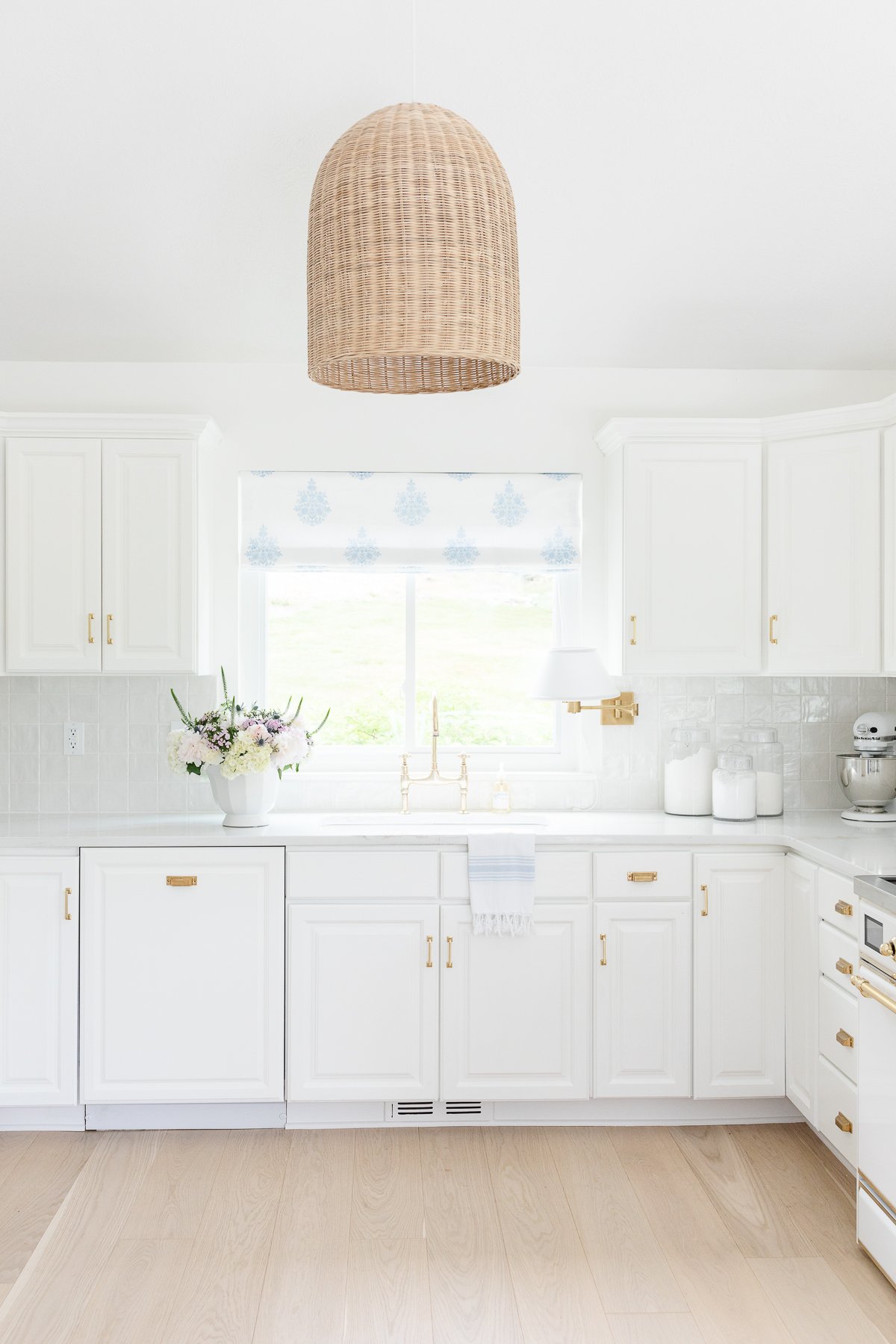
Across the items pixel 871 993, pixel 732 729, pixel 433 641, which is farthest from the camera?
pixel 433 641

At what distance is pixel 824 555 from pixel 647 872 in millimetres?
1203

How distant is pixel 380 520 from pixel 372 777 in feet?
3.06

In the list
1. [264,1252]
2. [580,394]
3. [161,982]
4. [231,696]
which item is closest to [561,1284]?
[264,1252]

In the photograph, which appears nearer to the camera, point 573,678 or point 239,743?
point 239,743

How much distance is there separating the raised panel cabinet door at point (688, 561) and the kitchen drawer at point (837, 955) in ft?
3.17

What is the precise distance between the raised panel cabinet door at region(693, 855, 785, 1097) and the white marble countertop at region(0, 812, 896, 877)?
10 centimetres

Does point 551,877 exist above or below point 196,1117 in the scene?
above

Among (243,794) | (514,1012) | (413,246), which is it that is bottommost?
(514,1012)

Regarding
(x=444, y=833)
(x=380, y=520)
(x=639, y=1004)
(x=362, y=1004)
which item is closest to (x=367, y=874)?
(x=444, y=833)

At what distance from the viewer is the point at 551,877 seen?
324 centimetres

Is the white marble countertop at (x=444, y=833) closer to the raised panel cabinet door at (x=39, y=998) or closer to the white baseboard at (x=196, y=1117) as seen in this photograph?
the raised panel cabinet door at (x=39, y=998)

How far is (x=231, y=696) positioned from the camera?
3.77m

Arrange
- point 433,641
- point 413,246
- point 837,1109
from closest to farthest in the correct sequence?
point 413,246 → point 837,1109 → point 433,641

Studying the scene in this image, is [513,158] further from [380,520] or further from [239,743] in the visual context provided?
[239,743]
